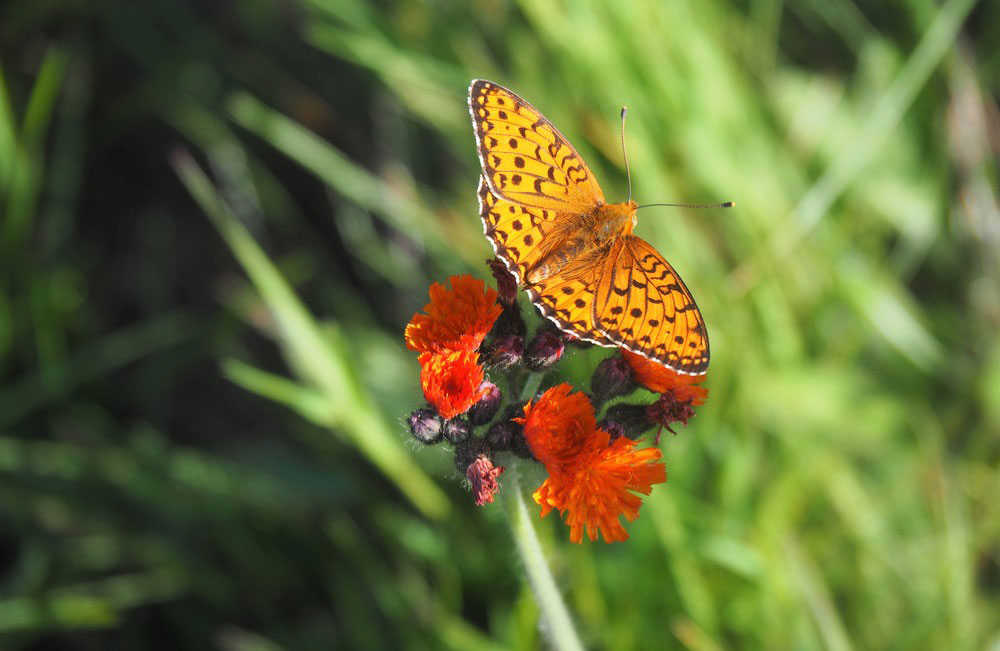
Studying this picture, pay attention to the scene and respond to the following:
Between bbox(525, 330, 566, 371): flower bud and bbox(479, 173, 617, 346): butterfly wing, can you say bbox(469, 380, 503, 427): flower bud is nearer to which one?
bbox(525, 330, 566, 371): flower bud

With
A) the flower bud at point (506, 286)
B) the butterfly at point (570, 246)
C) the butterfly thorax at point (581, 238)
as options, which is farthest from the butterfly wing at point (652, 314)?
the flower bud at point (506, 286)

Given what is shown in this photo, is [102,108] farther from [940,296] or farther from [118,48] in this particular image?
[940,296]

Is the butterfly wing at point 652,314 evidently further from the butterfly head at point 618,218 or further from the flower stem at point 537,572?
the flower stem at point 537,572

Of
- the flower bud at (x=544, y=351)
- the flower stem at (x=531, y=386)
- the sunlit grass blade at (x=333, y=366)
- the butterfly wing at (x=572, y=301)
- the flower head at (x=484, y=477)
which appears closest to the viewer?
the flower head at (x=484, y=477)

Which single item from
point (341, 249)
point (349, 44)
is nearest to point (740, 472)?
point (349, 44)

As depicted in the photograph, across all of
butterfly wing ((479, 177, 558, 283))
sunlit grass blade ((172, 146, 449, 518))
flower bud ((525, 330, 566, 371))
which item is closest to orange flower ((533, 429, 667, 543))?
flower bud ((525, 330, 566, 371))

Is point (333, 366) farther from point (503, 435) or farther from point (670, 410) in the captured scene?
point (670, 410)
